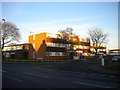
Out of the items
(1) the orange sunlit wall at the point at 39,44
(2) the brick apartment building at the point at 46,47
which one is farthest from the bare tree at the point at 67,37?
(1) the orange sunlit wall at the point at 39,44

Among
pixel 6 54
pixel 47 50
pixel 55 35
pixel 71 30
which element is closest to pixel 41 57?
pixel 47 50

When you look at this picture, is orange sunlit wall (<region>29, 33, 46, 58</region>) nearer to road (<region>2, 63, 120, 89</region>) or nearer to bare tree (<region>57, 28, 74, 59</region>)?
bare tree (<region>57, 28, 74, 59</region>)

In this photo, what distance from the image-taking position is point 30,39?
5912cm

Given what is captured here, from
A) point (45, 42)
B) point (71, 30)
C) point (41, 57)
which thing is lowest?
point (41, 57)

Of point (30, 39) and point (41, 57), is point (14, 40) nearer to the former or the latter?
point (30, 39)

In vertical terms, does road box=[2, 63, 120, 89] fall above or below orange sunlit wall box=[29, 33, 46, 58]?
below

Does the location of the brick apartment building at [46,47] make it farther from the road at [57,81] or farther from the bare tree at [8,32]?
the road at [57,81]

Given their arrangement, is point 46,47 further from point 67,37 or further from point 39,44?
point 67,37

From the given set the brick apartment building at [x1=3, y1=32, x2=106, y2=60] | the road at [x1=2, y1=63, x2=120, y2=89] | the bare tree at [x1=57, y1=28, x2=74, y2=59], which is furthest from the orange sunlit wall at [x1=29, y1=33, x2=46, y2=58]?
the road at [x1=2, y1=63, x2=120, y2=89]

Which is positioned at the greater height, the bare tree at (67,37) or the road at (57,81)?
the bare tree at (67,37)

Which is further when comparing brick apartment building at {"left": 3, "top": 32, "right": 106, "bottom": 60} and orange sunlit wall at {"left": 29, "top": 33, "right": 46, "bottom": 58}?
orange sunlit wall at {"left": 29, "top": 33, "right": 46, "bottom": 58}

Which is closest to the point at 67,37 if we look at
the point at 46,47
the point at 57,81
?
the point at 46,47

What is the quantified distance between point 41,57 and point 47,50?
338 centimetres

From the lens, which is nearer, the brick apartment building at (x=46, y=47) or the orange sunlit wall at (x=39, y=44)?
the brick apartment building at (x=46, y=47)
